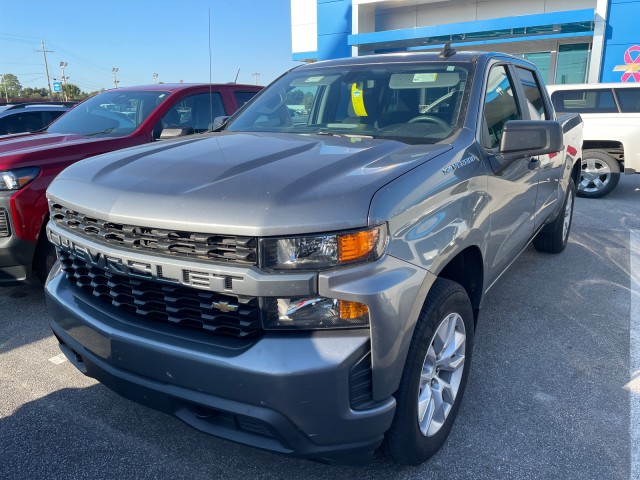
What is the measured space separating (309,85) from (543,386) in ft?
Result: 8.10

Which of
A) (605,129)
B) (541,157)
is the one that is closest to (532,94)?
(541,157)

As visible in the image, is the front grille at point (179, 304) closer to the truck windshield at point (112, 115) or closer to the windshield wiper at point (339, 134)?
the windshield wiper at point (339, 134)

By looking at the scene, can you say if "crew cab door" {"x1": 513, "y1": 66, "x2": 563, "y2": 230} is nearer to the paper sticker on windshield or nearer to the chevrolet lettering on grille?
the paper sticker on windshield

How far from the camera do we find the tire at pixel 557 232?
17.1 feet

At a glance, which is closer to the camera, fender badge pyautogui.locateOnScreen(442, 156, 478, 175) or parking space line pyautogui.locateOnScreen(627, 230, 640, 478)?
fender badge pyautogui.locateOnScreen(442, 156, 478, 175)

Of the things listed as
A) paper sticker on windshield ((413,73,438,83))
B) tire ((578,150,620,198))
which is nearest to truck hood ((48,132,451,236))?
paper sticker on windshield ((413,73,438,83))

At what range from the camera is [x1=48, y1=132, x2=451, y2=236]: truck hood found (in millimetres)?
1811

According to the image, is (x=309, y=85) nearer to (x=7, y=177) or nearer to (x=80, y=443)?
(x=7, y=177)

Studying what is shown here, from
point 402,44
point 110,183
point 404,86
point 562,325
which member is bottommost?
point 562,325

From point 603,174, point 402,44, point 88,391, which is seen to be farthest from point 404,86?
point 402,44

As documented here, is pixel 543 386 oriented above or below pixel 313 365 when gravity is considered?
below

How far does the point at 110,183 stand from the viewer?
2.21 meters

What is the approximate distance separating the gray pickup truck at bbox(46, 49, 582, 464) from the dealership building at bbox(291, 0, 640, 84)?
14984 mm

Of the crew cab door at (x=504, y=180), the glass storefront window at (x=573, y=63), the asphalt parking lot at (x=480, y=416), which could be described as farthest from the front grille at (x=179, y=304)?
the glass storefront window at (x=573, y=63)
